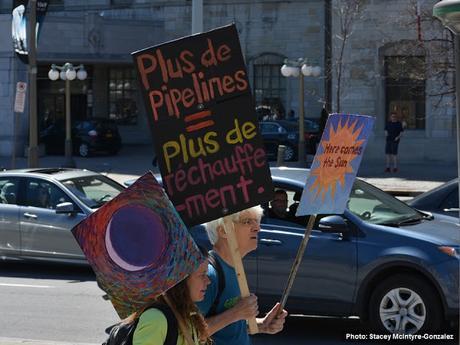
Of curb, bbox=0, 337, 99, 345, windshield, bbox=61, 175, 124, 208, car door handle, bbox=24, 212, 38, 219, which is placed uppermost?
windshield, bbox=61, 175, 124, 208

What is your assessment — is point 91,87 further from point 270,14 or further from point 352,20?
point 352,20

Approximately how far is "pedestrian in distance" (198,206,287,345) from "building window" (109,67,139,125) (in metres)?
38.1

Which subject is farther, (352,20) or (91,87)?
(91,87)

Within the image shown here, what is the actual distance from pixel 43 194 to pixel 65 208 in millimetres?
654

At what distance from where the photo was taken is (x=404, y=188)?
78.8ft

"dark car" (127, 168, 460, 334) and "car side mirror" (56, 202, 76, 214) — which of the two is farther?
"car side mirror" (56, 202, 76, 214)

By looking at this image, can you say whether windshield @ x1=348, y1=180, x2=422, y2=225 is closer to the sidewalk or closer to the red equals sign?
the red equals sign

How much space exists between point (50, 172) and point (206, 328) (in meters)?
9.37

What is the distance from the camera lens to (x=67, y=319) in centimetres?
930

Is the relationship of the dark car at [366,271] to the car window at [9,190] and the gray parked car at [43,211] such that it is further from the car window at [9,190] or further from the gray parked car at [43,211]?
the car window at [9,190]

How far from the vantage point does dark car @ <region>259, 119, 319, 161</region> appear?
31.8 m

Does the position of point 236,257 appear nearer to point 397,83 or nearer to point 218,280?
point 218,280

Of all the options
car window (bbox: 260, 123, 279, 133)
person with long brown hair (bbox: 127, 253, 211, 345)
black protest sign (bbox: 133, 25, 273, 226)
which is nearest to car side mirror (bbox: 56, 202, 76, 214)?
black protest sign (bbox: 133, 25, 273, 226)

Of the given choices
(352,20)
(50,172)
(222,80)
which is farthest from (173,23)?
(222,80)
